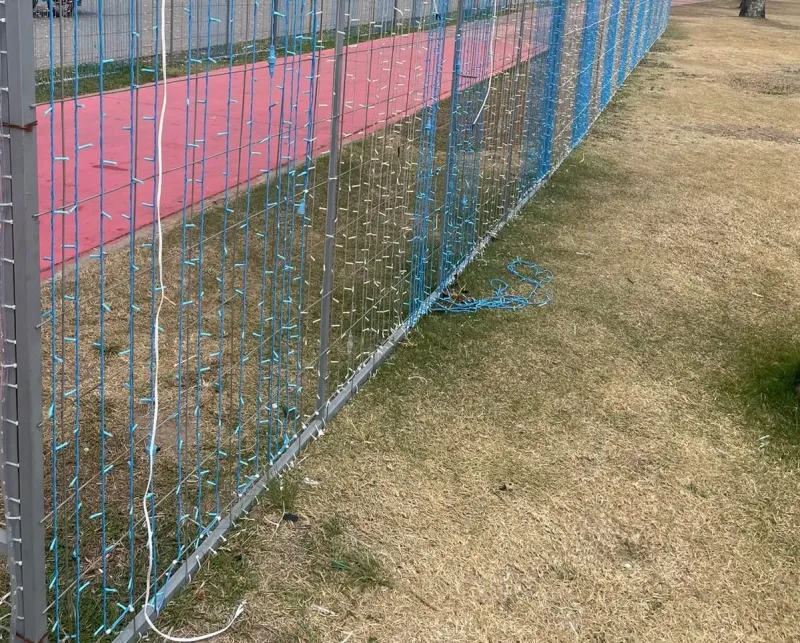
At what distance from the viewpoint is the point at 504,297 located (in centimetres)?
502

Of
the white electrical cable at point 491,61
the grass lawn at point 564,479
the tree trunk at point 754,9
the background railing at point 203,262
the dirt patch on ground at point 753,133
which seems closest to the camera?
the background railing at point 203,262

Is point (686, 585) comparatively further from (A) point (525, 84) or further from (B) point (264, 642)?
(A) point (525, 84)

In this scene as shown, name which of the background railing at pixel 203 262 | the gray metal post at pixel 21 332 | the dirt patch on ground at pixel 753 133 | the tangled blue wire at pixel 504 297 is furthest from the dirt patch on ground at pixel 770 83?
the gray metal post at pixel 21 332

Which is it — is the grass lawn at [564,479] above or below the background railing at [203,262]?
below

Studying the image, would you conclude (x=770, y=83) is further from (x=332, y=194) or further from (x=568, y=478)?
(x=332, y=194)

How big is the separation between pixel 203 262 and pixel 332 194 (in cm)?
183

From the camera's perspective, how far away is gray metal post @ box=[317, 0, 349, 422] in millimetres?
2971

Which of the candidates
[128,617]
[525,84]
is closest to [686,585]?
[128,617]

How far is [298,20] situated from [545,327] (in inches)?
96.3

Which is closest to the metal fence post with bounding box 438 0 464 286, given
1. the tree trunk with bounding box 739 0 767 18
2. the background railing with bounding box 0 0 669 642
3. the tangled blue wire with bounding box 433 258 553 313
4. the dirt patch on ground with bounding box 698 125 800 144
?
the background railing with bounding box 0 0 669 642

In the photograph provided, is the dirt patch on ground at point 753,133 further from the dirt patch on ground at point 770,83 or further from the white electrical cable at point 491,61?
the white electrical cable at point 491,61

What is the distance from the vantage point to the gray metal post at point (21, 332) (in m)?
1.62

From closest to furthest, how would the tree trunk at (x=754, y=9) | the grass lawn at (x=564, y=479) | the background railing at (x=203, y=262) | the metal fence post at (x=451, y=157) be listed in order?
1. the background railing at (x=203, y=262)
2. the grass lawn at (x=564, y=479)
3. the metal fence post at (x=451, y=157)
4. the tree trunk at (x=754, y=9)

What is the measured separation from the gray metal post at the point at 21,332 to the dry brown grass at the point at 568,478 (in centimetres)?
68
